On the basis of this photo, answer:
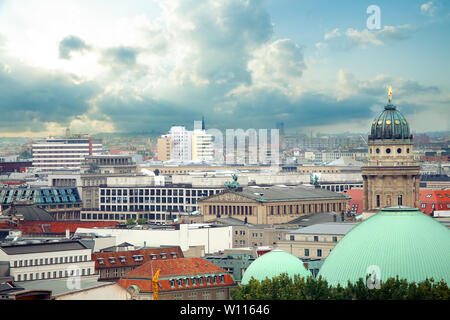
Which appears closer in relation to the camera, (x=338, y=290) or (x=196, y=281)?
(x=338, y=290)

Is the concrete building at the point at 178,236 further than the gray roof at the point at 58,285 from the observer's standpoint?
Yes

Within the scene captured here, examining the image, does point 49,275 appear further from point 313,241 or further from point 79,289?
point 313,241

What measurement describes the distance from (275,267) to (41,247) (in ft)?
126

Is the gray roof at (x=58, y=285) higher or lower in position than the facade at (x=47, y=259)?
lower

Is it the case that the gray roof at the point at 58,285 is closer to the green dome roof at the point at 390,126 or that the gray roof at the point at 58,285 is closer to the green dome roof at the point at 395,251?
the green dome roof at the point at 395,251

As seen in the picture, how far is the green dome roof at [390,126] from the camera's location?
7515 inches

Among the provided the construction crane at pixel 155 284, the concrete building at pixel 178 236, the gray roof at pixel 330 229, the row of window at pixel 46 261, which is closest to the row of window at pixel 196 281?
the construction crane at pixel 155 284

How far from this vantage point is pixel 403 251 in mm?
105250

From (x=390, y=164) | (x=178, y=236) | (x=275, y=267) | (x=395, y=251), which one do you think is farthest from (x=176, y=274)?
(x=390, y=164)

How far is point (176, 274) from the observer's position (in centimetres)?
14138
